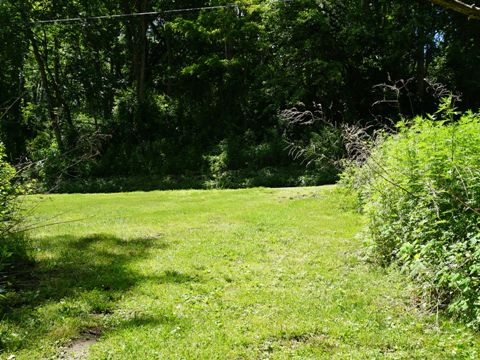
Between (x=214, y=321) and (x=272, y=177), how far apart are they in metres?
12.2

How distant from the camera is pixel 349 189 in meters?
9.35

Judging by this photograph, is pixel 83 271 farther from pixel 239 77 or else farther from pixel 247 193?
pixel 239 77

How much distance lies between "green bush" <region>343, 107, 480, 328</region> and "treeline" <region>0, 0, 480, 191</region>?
33.0 ft

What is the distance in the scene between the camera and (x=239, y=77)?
20.5m

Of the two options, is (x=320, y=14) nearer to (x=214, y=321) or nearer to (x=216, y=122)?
(x=216, y=122)

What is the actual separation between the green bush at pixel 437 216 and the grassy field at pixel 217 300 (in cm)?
29

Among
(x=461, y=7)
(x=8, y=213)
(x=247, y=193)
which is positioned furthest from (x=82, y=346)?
(x=247, y=193)

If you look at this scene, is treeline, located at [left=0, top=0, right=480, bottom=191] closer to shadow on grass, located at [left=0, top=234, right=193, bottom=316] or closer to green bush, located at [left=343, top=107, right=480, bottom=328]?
shadow on grass, located at [left=0, top=234, right=193, bottom=316]

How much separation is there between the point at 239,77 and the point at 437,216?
18007 mm

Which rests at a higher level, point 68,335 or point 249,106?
point 249,106

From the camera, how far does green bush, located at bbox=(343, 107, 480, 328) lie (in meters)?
3.59

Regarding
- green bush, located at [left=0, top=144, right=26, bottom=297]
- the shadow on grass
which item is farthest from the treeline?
green bush, located at [left=0, top=144, right=26, bottom=297]

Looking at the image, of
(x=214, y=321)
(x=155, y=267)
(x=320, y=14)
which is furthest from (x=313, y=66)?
(x=214, y=321)

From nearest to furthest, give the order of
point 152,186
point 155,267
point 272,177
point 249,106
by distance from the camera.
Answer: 1. point 155,267
2. point 272,177
3. point 152,186
4. point 249,106
